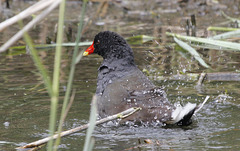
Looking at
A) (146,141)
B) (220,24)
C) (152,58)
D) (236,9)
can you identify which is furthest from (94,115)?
(236,9)

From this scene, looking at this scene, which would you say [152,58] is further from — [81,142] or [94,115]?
[94,115]

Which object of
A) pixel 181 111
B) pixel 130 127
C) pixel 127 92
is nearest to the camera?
pixel 181 111

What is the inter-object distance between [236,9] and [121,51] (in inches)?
321

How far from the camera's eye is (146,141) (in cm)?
304

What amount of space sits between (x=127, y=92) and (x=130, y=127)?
0.33 m

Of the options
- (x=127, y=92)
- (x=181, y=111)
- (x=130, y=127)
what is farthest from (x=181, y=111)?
(x=127, y=92)

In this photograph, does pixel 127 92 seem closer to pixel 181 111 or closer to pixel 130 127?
pixel 130 127

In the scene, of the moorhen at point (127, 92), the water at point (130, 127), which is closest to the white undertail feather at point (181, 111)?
the moorhen at point (127, 92)

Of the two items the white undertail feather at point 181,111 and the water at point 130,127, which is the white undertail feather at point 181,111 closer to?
the white undertail feather at point 181,111

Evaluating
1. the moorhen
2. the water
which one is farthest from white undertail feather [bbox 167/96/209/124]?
the water

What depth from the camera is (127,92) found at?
3.73 meters

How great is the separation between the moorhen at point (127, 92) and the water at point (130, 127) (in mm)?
127

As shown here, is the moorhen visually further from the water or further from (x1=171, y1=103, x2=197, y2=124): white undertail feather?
the water

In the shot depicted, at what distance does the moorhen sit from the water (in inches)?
5.0
